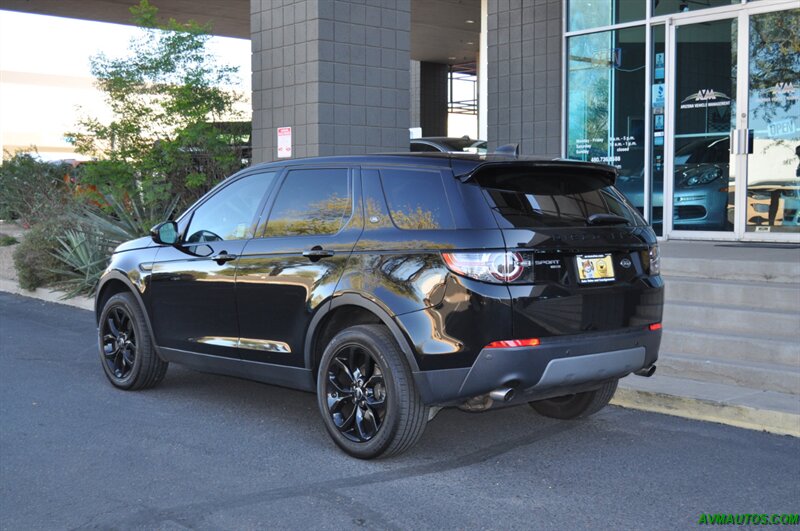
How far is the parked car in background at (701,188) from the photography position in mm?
11555

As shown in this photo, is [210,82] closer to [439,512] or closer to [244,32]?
[439,512]

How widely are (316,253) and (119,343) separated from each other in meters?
2.52

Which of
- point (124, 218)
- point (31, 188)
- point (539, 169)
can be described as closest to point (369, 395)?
point (539, 169)

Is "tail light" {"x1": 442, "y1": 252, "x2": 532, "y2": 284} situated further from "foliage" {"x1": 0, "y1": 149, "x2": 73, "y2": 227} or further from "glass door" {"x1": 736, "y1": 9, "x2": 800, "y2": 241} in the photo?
"foliage" {"x1": 0, "y1": 149, "x2": 73, "y2": 227}

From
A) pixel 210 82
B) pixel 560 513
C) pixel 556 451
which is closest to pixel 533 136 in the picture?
pixel 210 82

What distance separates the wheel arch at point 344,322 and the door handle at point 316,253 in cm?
31

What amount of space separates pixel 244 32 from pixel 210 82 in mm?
13740

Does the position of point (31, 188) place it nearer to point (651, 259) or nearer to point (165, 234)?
point (165, 234)

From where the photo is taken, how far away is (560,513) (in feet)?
15.1

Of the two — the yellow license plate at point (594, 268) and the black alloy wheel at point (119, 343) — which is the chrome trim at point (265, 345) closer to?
the black alloy wheel at point (119, 343)

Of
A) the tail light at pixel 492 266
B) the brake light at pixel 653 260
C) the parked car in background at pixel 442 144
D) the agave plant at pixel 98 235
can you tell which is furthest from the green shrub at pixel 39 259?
the brake light at pixel 653 260

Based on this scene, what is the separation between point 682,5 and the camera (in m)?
12.1

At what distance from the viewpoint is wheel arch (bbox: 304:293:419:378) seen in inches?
203

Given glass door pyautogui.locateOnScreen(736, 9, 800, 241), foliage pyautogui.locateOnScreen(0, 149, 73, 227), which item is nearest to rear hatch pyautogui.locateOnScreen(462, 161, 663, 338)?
glass door pyautogui.locateOnScreen(736, 9, 800, 241)
